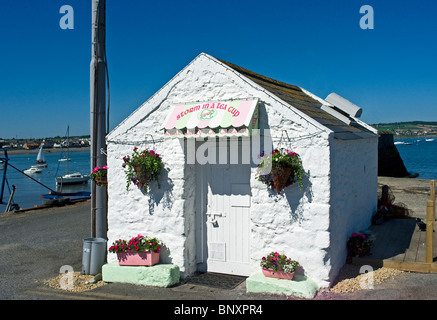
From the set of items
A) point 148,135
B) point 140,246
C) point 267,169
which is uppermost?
point 148,135

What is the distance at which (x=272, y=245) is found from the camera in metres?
7.05

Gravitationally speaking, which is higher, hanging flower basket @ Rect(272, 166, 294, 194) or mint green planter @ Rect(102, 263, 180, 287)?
hanging flower basket @ Rect(272, 166, 294, 194)

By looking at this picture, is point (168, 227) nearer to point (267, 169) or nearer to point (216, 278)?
point (216, 278)

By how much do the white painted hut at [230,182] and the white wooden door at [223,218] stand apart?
0.02 metres

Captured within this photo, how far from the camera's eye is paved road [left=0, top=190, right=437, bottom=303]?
6.62m

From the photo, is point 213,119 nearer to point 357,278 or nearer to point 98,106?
point 98,106

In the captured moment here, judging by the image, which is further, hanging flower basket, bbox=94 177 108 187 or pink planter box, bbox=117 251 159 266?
hanging flower basket, bbox=94 177 108 187

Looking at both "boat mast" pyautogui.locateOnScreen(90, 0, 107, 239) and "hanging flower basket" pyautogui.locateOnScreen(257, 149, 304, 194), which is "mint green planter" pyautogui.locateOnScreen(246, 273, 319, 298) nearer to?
"hanging flower basket" pyautogui.locateOnScreen(257, 149, 304, 194)

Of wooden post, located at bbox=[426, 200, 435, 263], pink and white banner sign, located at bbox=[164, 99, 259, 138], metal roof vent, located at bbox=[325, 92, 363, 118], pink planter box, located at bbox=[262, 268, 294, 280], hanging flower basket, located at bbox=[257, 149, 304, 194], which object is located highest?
metal roof vent, located at bbox=[325, 92, 363, 118]

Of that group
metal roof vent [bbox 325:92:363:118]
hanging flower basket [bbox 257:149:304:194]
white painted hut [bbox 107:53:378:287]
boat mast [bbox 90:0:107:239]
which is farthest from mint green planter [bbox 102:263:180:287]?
metal roof vent [bbox 325:92:363:118]

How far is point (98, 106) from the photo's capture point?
28.7ft

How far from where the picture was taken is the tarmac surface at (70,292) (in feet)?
21.6
